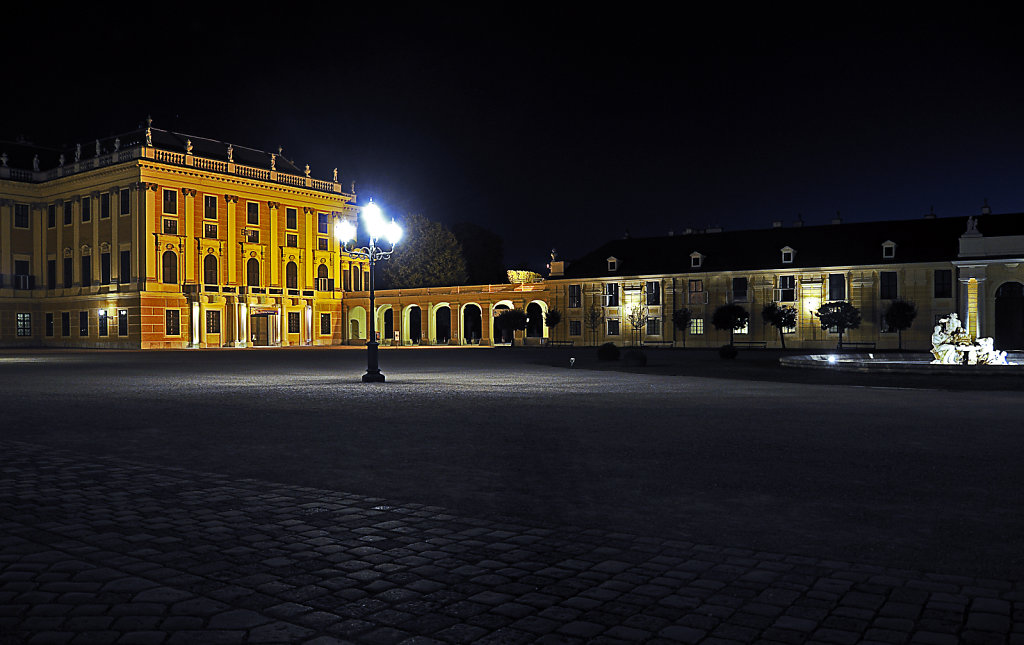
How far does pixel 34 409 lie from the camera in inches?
623

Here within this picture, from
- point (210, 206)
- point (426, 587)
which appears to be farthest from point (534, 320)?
point (426, 587)

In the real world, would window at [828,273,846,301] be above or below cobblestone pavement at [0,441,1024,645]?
above

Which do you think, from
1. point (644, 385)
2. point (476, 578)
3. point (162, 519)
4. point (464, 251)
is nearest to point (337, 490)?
point (162, 519)

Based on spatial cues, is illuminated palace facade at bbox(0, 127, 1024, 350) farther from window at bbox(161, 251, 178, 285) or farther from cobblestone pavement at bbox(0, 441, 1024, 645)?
cobblestone pavement at bbox(0, 441, 1024, 645)

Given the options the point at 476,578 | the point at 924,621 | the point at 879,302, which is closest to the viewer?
the point at 924,621

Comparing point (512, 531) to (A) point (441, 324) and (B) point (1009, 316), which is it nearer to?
(B) point (1009, 316)

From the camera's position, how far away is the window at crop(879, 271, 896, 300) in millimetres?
61562

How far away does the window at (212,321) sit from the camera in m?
69.7

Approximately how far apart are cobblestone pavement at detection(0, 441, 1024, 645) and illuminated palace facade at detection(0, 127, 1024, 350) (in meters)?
60.1

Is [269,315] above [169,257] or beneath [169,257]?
beneath

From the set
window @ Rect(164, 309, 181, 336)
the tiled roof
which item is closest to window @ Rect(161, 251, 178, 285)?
window @ Rect(164, 309, 181, 336)

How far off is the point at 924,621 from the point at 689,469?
4.68 metres

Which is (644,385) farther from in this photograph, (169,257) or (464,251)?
(464,251)

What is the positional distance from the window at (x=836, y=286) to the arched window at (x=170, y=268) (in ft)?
166
